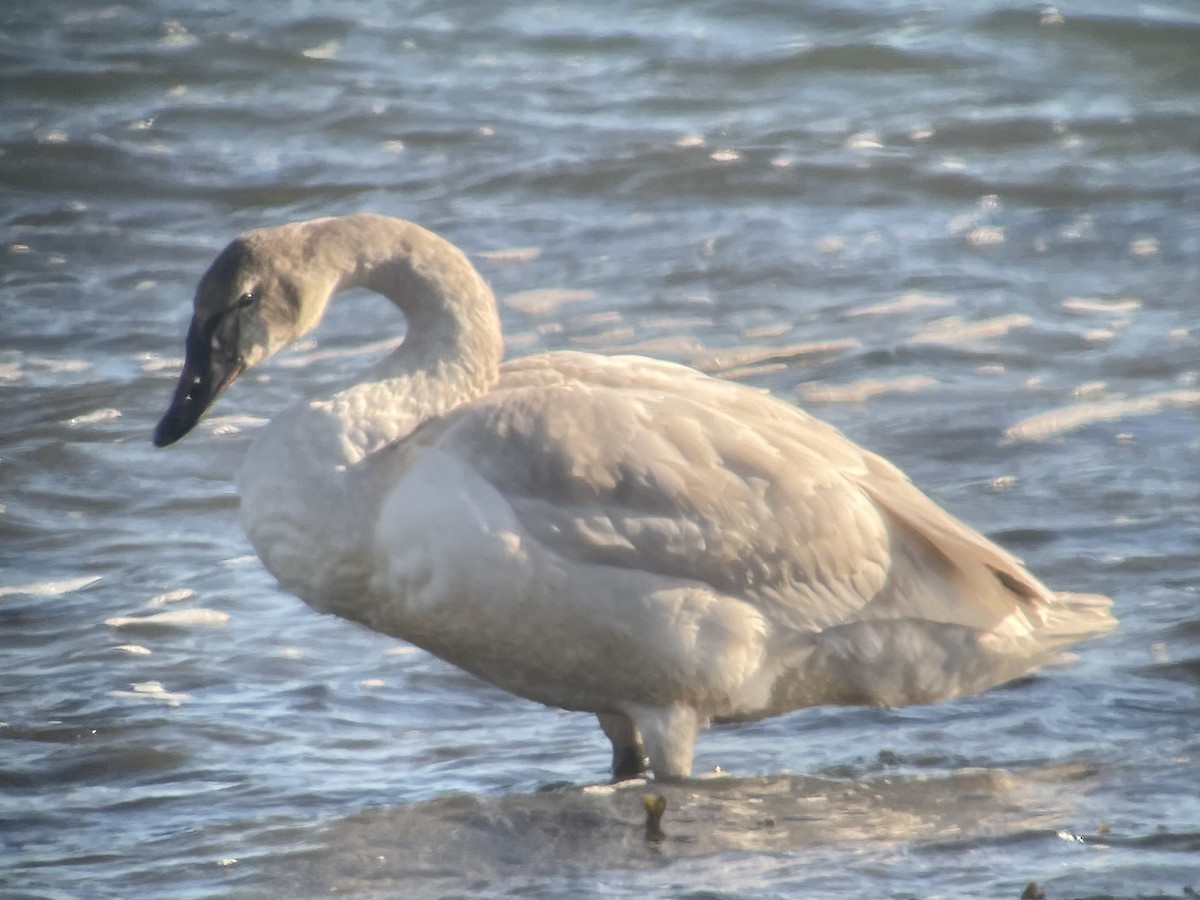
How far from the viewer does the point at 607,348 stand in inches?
342

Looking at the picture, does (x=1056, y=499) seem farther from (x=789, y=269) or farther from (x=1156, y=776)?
(x=789, y=269)

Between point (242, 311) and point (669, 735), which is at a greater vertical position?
point (242, 311)

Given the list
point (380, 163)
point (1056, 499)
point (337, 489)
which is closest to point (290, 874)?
point (337, 489)

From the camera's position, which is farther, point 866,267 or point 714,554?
point 866,267

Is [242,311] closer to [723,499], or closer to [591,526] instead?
[591,526]

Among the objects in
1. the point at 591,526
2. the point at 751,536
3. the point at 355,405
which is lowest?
the point at 751,536

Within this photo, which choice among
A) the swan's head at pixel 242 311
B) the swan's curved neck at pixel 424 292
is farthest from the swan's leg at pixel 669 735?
the swan's head at pixel 242 311

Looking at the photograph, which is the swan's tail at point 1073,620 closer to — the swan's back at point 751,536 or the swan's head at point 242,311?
the swan's back at point 751,536

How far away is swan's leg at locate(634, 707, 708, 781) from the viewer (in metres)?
4.85

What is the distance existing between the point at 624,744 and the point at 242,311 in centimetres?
142

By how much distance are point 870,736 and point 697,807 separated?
2.50 feet

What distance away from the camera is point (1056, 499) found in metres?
6.82

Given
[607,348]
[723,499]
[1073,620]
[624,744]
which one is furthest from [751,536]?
[607,348]

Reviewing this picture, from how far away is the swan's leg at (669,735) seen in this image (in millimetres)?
4852
